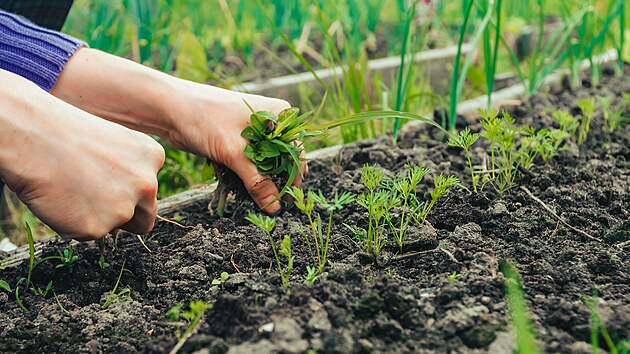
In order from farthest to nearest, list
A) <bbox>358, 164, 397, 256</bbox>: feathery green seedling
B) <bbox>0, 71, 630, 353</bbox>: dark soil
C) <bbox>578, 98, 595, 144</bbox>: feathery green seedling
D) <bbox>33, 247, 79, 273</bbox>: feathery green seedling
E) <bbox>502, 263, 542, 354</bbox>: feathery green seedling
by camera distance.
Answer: <bbox>578, 98, 595, 144</bbox>: feathery green seedling
<bbox>33, 247, 79, 273</bbox>: feathery green seedling
<bbox>358, 164, 397, 256</bbox>: feathery green seedling
<bbox>0, 71, 630, 353</bbox>: dark soil
<bbox>502, 263, 542, 354</bbox>: feathery green seedling

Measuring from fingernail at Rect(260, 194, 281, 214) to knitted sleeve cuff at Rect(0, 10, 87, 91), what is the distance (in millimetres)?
635

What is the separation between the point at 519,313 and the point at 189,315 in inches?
23.5

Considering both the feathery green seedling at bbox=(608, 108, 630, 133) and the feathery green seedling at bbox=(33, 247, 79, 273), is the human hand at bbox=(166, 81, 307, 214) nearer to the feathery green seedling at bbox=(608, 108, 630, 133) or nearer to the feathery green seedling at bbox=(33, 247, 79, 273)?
the feathery green seedling at bbox=(33, 247, 79, 273)

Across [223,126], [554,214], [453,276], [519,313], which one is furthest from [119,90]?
[519,313]

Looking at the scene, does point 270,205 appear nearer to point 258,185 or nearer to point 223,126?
point 258,185

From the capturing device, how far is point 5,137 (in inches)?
49.4

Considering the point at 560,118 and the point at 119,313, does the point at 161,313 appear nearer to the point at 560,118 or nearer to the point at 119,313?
the point at 119,313

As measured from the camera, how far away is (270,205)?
1.76 meters

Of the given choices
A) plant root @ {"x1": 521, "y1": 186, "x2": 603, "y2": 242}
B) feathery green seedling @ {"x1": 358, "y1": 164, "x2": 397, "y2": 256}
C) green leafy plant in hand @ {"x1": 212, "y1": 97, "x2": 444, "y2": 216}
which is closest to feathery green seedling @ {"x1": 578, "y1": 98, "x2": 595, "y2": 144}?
plant root @ {"x1": 521, "y1": 186, "x2": 603, "y2": 242}

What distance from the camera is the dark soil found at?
1152 mm

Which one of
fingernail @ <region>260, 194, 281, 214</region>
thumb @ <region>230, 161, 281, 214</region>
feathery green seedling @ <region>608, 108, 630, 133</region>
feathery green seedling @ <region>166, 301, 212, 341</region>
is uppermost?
feathery green seedling @ <region>608, 108, 630, 133</region>

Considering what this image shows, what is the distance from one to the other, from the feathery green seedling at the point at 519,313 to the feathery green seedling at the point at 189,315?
52 cm

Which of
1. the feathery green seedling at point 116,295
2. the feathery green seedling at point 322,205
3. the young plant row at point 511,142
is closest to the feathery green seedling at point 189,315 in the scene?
the feathery green seedling at point 116,295

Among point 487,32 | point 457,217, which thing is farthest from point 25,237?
point 487,32
